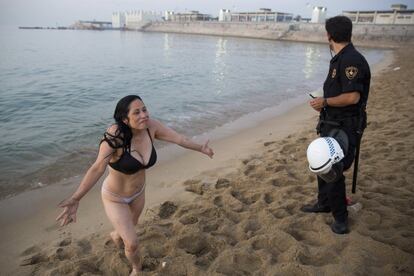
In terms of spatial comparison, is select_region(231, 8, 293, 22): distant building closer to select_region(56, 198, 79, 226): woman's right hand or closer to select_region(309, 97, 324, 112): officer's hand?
select_region(309, 97, 324, 112): officer's hand

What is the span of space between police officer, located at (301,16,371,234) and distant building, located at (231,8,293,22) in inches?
4154

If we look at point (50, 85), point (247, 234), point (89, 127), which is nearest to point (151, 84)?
point (50, 85)

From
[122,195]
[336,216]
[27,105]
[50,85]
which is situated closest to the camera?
[122,195]

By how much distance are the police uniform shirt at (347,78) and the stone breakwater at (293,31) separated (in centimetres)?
6412

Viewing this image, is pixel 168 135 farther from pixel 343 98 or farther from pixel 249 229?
pixel 343 98

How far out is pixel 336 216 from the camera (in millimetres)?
3695

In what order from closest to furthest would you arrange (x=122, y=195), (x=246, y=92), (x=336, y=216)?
(x=122, y=195) < (x=336, y=216) < (x=246, y=92)

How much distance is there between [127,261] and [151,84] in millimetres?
15217

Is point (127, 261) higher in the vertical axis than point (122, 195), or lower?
lower

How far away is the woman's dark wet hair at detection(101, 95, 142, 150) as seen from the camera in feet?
9.79

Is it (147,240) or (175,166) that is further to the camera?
(175,166)

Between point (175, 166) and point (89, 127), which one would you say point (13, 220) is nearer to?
point (175, 166)

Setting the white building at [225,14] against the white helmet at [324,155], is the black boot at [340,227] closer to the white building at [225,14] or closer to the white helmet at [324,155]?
the white helmet at [324,155]

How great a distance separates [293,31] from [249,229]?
82.7 m
